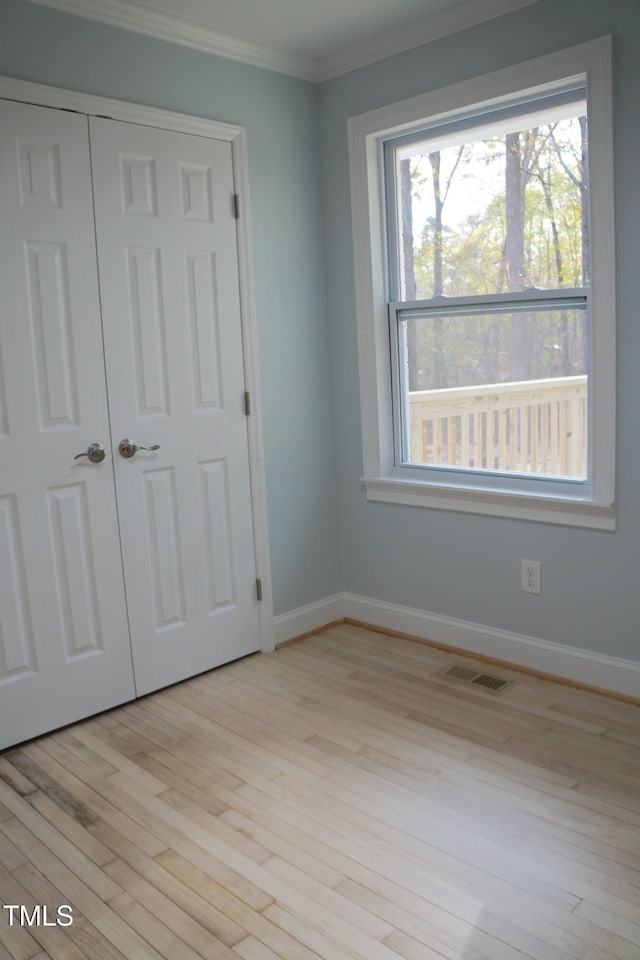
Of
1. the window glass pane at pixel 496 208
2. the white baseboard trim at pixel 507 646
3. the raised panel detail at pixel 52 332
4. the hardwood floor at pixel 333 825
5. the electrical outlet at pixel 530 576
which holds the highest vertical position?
the window glass pane at pixel 496 208

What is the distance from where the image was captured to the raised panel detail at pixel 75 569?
2.81m

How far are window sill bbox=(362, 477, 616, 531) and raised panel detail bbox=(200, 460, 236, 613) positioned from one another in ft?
2.31

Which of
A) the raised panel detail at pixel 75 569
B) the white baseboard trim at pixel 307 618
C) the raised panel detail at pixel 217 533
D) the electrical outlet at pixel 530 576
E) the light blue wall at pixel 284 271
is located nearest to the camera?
the raised panel detail at pixel 75 569

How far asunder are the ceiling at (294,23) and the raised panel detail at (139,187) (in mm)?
455

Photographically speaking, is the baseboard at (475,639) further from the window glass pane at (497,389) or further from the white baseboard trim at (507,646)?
the window glass pane at (497,389)

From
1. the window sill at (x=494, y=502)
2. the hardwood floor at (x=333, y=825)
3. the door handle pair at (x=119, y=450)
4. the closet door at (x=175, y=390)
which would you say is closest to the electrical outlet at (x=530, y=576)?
the window sill at (x=494, y=502)

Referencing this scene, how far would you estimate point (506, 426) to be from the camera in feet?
10.6

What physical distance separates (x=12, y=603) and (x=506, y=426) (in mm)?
1966

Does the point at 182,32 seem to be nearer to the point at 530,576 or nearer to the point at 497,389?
the point at 497,389

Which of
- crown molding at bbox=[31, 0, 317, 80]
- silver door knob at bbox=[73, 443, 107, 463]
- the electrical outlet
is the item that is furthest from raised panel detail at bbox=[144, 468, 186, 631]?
crown molding at bbox=[31, 0, 317, 80]

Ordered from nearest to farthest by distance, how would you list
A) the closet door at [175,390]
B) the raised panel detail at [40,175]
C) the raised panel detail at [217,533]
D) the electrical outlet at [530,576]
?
the raised panel detail at [40,175], the closet door at [175,390], the electrical outlet at [530,576], the raised panel detail at [217,533]

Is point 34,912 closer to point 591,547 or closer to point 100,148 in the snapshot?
point 591,547

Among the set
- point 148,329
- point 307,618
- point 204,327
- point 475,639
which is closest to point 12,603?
point 148,329

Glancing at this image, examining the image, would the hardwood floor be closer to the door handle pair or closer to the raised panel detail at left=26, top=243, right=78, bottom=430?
the door handle pair
